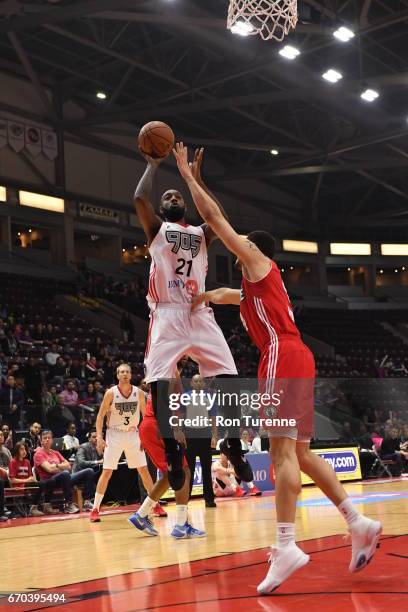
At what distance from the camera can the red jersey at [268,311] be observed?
17.0 feet

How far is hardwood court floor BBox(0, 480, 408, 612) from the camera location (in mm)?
4484

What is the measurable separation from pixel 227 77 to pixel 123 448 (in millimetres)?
14748

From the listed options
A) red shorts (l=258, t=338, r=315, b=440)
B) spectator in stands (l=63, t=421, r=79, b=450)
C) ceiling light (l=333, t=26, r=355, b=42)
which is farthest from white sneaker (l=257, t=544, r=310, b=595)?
ceiling light (l=333, t=26, r=355, b=42)

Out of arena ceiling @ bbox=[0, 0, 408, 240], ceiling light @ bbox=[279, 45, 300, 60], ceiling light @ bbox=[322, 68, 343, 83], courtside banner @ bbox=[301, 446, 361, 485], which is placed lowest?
courtside banner @ bbox=[301, 446, 361, 485]

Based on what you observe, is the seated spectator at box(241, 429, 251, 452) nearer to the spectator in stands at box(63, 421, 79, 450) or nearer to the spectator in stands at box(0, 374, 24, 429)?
the spectator in stands at box(63, 421, 79, 450)

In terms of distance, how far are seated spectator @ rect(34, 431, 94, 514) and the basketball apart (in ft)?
24.0

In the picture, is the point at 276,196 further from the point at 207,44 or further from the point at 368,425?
the point at 368,425

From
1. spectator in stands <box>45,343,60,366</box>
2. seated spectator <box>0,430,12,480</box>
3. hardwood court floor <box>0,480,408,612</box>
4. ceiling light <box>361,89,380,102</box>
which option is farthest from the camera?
ceiling light <box>361,89,380,102</box>

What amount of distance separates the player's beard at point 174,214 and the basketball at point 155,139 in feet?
A: 1.82

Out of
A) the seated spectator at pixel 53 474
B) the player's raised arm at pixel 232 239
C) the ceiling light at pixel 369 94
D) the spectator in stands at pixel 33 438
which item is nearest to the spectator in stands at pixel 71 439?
the spectator in stands at pixel 33 438

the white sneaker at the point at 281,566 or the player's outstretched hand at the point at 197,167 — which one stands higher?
the player's outstretched hand at the point at 197,167

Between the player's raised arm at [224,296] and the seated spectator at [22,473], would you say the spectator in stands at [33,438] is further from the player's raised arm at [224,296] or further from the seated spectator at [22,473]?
the player's raised arm at [224,296]

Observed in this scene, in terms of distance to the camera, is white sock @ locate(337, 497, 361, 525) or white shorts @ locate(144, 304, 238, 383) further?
white shorts @ locate(144, 304, 238, 383)

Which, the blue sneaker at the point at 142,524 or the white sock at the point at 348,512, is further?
the blue sneaker at the point at 142,524
